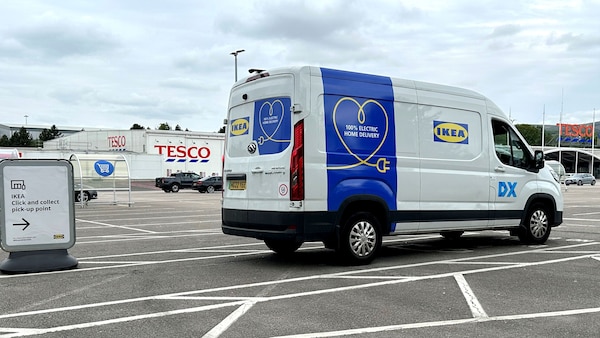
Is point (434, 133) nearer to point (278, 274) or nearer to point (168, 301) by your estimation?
point (278, 274)

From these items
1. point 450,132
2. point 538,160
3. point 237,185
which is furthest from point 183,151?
point 450,132

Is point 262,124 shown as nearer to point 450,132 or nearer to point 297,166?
point 297,166

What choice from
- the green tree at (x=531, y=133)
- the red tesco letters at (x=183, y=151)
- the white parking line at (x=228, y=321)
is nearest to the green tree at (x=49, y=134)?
the red tesco letters at (x=183, y=151)

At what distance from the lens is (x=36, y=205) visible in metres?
7.64

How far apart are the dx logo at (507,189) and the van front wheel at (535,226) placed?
0.66 metres

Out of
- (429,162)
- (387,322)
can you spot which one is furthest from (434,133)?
(387,322)

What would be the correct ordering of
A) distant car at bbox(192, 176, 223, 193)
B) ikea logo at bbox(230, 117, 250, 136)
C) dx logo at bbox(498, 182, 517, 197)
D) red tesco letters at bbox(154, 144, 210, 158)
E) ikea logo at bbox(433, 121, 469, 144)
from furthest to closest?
red tesco letters at bbox(154, 144, 210, 158), distant car at bbox(192, 176, 223, 193), dx logo at bbox(498, 182, 517, 197), ikea logo at bbox(433, 121, 469, 144), ikea logo at bbox(230, 117, 250, 136)

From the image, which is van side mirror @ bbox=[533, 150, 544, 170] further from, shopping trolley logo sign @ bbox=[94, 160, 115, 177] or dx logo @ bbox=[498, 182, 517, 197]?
shopping trolley logo sign @ bbox=[94, 160, 115, 177]

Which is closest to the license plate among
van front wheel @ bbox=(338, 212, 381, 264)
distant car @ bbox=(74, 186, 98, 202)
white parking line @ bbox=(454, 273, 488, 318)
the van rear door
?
the van rear door

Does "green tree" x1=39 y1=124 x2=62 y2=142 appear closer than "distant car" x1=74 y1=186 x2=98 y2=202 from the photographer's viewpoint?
No

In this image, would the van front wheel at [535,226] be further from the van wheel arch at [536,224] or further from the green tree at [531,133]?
the green tree at [531,133]

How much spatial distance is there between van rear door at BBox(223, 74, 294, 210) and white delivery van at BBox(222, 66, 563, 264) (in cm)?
2

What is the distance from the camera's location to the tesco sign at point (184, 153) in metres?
56.4

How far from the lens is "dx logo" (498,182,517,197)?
368 inches
